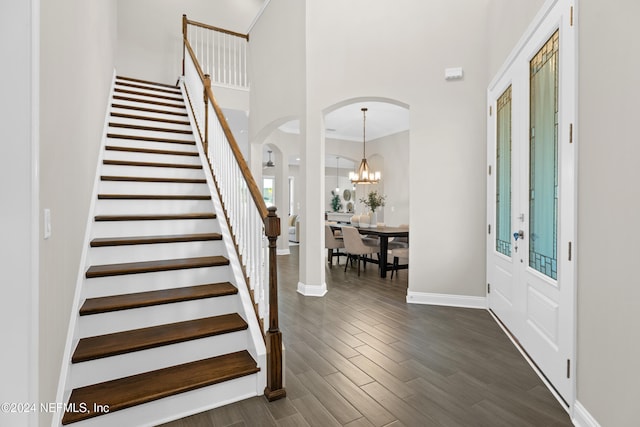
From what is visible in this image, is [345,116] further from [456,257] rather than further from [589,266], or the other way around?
[589,266]

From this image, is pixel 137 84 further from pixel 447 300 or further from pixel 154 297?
pixel 447 300

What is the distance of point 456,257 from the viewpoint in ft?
13.3

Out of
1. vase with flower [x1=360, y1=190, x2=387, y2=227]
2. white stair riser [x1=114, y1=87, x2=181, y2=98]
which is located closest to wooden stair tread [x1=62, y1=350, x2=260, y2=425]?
white stair riser [x1=114, y1=87, x2=181, y2=98]

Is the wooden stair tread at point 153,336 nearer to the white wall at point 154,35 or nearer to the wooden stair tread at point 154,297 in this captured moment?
the wooden stair tread at point 154,297

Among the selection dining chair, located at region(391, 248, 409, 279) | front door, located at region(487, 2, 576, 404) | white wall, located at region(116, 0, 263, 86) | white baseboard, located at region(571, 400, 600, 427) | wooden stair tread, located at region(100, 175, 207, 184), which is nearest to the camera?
white baseboard, located at region(571, 400, 600, 427)

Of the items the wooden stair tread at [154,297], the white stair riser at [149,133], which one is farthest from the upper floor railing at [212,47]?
the wooden stair tread at [154,297]

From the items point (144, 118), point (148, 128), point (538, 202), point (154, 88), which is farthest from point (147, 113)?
point (538, 202)

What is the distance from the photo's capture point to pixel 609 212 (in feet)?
5.45

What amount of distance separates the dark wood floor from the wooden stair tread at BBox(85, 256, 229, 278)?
987mm

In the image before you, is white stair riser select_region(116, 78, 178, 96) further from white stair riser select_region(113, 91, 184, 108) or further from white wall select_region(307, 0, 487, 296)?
white wall select_region(307, 0, 487, 296)

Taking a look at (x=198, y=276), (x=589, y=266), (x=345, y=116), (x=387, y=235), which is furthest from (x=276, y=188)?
(x=589, y=266)

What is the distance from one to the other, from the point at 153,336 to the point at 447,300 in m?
3.24

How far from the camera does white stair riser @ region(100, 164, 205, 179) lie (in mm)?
3447

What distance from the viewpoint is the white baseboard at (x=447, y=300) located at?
3.99 m
